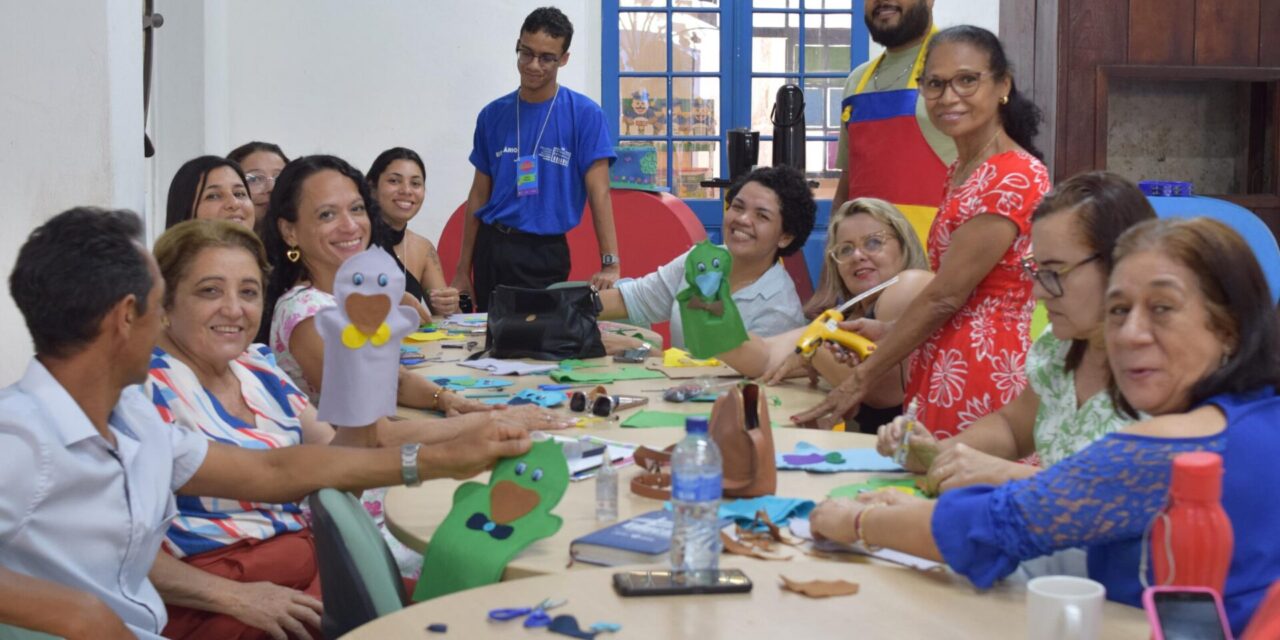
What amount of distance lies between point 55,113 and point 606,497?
309cm

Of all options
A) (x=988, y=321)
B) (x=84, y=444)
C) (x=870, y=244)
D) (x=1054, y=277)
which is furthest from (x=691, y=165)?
(x=84, y=444)

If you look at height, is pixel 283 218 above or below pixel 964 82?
below

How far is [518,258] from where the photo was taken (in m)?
6.20

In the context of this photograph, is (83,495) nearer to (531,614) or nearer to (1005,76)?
(531,614)

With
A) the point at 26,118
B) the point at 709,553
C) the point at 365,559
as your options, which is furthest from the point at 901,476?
the point at 26,118

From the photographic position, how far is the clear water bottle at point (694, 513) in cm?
181

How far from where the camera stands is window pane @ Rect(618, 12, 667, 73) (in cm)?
847

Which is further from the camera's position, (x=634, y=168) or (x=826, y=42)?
(x=826, y=42)

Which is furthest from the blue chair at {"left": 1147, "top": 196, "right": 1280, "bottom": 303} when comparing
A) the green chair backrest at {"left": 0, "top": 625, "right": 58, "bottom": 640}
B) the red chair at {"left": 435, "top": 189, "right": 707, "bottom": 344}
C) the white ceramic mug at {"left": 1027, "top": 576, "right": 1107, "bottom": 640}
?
the green chair backrest at {"left": 0, "top": 625, "right": 58, "bottom": 640}

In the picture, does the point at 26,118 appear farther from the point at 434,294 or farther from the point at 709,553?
the point at 709,553

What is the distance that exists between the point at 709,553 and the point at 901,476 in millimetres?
775

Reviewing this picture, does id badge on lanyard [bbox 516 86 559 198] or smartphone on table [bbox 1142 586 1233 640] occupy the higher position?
id badge on lanyard [bbox 516 86 559 198]

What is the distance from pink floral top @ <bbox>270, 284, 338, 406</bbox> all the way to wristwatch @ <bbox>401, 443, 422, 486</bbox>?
1046mm

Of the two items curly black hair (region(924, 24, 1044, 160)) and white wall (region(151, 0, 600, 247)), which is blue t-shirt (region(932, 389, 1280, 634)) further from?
white wall (region(151, 0, 600, 247))
